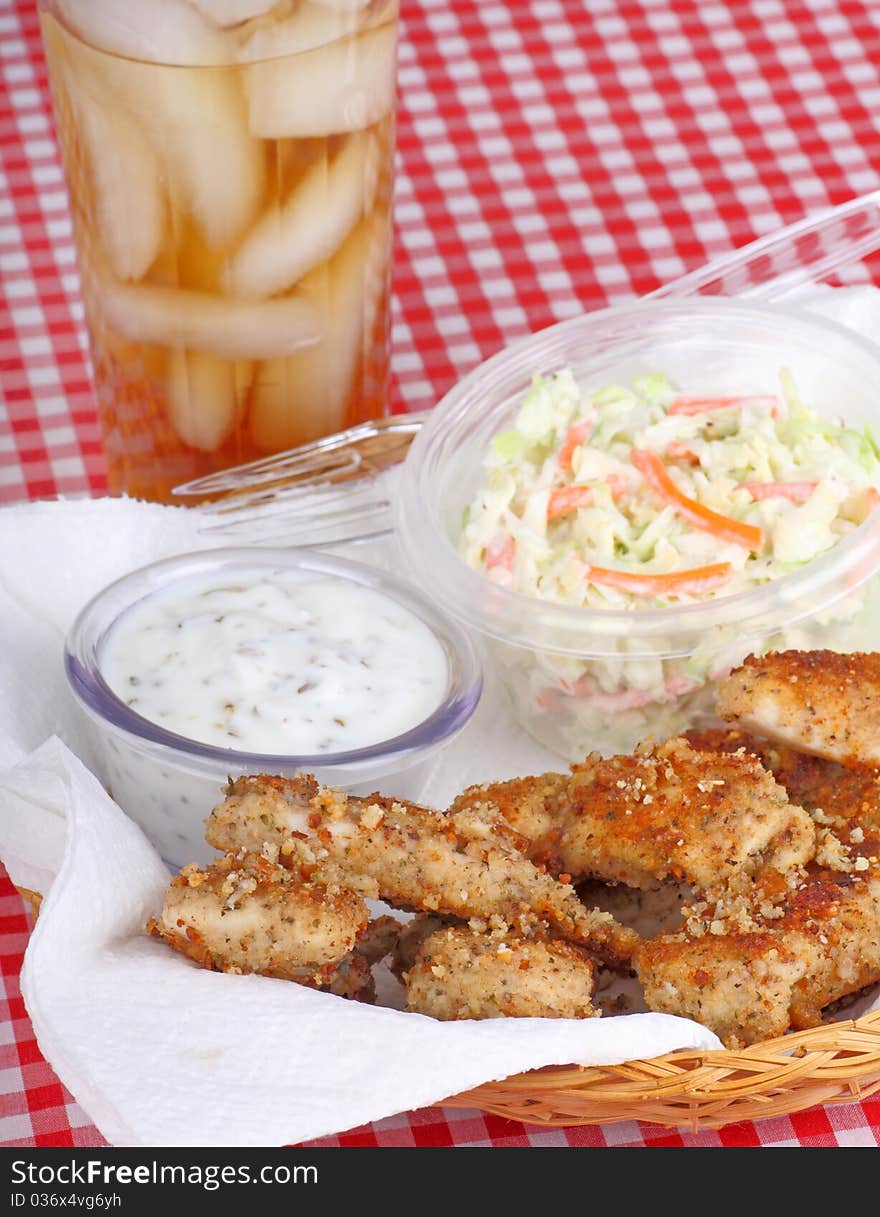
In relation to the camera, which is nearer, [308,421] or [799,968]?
[799,968]

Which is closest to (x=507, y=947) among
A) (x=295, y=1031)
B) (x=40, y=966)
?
(x=295, y=1031)

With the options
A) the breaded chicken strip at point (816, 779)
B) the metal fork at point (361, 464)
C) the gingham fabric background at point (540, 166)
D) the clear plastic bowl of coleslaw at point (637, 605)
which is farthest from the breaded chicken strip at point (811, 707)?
the gingham fabric background at point (540, 166)

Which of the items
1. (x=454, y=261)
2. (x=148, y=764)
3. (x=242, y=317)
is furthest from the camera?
(x=454, y=261)

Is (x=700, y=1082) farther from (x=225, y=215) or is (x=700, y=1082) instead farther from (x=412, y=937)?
(x=225, y=215)

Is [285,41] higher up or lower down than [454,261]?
higher up

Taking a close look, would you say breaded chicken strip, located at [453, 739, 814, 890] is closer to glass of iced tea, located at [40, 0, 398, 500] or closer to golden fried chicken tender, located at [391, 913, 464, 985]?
golden fried chicken tender, located at [391, 913, 464, 985]

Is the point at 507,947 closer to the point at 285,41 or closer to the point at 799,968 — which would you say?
the point at 799,968

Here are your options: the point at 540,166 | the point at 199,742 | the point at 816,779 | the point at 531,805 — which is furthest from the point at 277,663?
the point at 540,166
